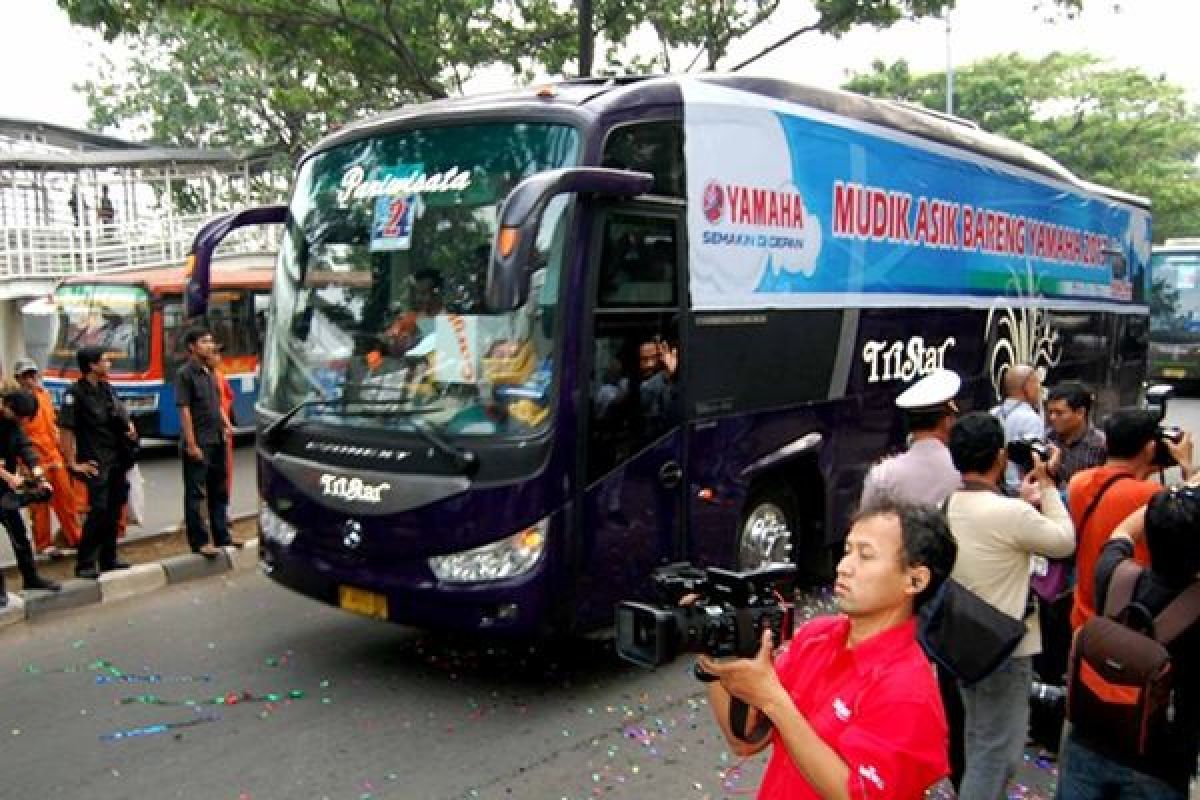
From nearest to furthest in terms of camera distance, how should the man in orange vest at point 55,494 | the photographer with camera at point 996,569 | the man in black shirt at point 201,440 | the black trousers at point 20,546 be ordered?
the photographer with camera at point 996,569 → the black trousers at point 20,546 → the man in black shirt at point 201,440 → the man in orange vest at point 55,494

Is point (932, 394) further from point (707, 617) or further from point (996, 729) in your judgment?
point (707, 617)

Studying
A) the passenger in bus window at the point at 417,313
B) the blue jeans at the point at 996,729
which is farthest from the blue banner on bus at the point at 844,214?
the blue jeans at the point at 996,729

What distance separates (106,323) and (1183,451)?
13809 mm

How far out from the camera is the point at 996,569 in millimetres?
3395

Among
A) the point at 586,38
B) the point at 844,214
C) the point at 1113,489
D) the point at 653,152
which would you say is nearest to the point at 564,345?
the point at 653,152

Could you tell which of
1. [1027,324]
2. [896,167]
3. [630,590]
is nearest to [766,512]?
[630,590]

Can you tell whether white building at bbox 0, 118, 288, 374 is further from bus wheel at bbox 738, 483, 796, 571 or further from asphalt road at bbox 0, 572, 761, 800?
bus wheel at bbox 738, 483, 796, 571

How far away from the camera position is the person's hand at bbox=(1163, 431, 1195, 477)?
149 inches

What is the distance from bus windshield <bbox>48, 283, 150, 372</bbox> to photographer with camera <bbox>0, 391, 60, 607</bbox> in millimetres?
7671

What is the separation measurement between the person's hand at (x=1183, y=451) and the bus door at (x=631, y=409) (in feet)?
7.52

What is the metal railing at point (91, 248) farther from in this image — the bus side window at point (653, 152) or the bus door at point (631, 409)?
the bus door at point (631, 409)

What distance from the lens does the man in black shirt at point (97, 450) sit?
7125 mm

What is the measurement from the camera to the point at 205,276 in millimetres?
5930

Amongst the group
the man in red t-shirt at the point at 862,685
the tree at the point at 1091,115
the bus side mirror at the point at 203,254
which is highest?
the tree at the point at 1091,115
